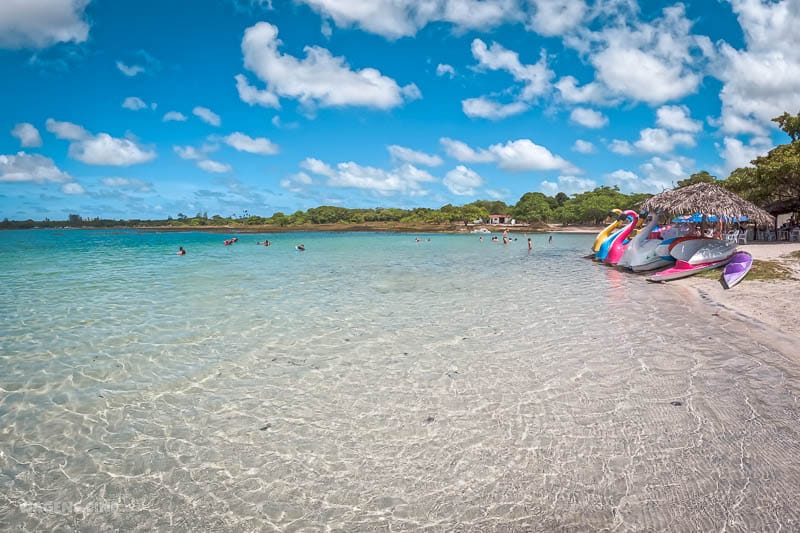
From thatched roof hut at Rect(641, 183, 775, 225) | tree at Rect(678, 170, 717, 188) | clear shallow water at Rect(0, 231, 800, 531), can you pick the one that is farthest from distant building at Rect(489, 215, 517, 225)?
clear shallow water at Rect(0, 231, 800, 531)

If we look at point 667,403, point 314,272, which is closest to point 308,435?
point 667,403

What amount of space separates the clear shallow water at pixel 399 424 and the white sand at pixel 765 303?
Result: 1.79 feet

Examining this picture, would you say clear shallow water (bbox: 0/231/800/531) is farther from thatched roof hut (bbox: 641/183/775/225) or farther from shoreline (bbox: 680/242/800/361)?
thatched roof hut (bbox: 641/183/775/225)

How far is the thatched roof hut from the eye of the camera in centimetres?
1532

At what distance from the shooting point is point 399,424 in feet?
16.2

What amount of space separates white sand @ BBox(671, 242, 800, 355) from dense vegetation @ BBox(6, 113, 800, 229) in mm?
7482

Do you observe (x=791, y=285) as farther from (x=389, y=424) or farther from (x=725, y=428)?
(x=389, y=424)

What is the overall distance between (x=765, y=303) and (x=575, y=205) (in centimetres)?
10730

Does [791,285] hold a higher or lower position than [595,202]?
lower

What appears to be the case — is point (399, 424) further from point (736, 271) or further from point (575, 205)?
point (575, 205)

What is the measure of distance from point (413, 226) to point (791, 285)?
10552 cm

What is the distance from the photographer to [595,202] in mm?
104250

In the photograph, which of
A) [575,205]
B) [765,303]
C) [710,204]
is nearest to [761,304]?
[765,303]

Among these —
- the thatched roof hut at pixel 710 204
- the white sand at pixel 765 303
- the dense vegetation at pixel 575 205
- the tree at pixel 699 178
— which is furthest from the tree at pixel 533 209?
the white sand at pixel 765 303
